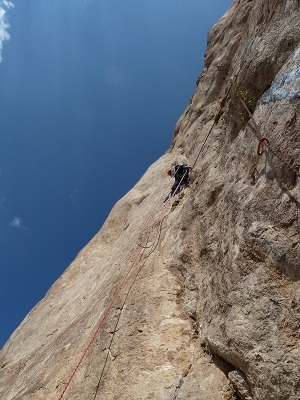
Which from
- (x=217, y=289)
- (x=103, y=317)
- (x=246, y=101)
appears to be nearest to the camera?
(x=217, y=289)

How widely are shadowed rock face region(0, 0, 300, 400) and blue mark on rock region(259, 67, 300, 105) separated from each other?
0.03 meters

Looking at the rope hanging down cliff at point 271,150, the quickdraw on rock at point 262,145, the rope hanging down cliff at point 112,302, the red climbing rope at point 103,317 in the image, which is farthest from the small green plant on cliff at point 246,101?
the red climbing rope at point 103,317

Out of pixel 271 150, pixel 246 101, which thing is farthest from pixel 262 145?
pixel 246 101

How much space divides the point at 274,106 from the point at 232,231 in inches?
95.7

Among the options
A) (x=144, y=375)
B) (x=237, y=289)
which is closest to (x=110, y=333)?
(x=144, y=375)

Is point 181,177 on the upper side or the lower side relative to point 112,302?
upper

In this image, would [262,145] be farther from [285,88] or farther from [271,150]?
[285,88]

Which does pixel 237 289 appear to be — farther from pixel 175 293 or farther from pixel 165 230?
pixel 165 230

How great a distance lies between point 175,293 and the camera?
8469 mm

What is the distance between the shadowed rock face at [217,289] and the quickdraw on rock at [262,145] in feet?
0.44

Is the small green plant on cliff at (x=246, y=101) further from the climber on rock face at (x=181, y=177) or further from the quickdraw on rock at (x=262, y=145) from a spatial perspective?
the climber on rock face at (x=181, y=177)

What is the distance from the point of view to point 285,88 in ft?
23.2

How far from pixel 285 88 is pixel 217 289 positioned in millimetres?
3831

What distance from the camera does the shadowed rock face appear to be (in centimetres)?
577
